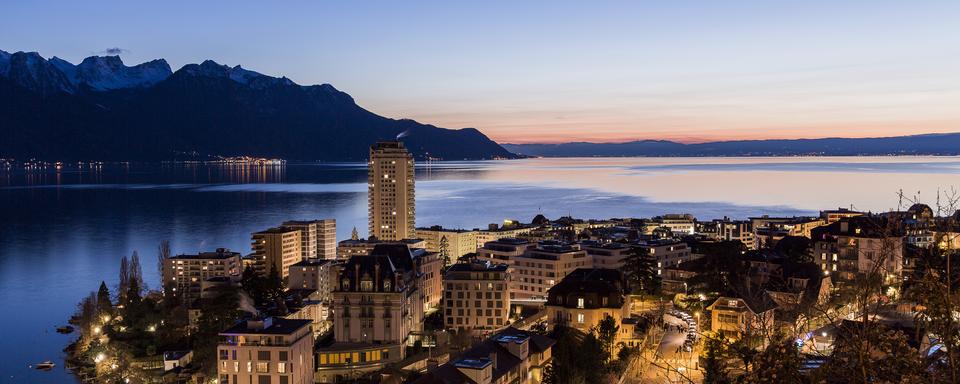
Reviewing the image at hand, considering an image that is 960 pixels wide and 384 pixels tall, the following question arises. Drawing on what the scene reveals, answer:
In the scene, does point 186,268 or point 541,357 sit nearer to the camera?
point 541,357

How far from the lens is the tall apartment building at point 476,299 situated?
2409 cm

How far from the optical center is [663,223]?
5169cm

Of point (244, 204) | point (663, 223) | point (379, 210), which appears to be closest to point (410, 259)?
point (379, 210)

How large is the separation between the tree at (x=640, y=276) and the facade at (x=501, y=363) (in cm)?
870

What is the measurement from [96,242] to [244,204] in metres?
29.5

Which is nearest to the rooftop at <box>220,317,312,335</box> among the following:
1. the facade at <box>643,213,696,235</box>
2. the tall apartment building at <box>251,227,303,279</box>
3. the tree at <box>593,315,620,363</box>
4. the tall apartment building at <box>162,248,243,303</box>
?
the tree at <box>593,315,620,363</box>

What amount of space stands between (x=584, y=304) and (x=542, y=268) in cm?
803

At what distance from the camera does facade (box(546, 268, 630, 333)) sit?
20312 mm

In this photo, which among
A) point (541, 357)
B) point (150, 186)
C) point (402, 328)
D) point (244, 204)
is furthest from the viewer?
point (150, 186)

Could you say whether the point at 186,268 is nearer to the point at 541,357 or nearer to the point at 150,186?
the point at 541,357

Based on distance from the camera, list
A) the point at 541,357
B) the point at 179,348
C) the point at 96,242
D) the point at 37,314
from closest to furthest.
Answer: the point at 541,357, the point at 179,348, the point at 37,314, the point at 96,242

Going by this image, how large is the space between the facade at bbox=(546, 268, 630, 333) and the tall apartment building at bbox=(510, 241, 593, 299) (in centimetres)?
716

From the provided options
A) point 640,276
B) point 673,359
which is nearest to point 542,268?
point 640,276

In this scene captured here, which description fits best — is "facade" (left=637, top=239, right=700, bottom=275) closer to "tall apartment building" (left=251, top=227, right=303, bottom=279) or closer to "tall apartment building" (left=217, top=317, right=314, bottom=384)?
"tall apartment building" (left=217, top=317, right=314, bottom=384)
